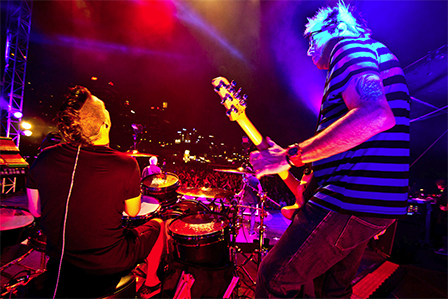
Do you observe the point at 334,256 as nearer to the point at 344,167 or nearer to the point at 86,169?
the point at 344,167

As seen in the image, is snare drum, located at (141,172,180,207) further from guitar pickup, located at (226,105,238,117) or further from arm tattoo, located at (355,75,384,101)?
arm tattoo, located at (355,75,384,101)

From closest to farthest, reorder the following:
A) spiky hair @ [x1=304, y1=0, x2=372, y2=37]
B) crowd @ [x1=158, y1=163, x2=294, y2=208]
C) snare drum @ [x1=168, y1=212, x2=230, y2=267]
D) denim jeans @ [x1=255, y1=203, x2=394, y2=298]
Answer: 1. denim jeans @ [x1=255, y1=203, x2=394, y2=298]
2. spiky hair @ [x1=304, y1=0, x2=372, y2=37]
3. snare drum @ [x1=168, y1=212, x2=230, y2=267]
4. crowd @ [x1=158, y1=163, x2=294, y2=208]

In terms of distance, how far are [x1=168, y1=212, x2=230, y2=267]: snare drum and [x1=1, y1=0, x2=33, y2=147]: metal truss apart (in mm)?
10243

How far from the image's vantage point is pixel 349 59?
0.94m

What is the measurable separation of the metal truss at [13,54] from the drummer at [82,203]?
9608 mm

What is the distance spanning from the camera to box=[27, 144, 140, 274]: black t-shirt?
1392mm

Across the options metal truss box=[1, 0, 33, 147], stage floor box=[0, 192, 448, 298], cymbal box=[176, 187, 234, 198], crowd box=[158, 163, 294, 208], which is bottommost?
stage floor box=[0, 192, 448, 298]

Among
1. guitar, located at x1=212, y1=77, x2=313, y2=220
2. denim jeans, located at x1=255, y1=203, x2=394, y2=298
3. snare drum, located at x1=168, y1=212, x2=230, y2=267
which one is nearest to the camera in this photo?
denim jeans, located at x1=255, y1=203, x2=394, y2=298

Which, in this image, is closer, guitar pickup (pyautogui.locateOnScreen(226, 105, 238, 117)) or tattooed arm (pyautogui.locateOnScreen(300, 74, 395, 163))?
tattooed arm (pyautogui.locateOnScreen(300, 74, 395, 163))

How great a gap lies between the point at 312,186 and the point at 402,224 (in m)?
4.65

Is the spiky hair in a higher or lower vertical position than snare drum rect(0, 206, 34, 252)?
higher

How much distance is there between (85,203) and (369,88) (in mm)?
1958

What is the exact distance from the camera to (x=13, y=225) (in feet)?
6.07

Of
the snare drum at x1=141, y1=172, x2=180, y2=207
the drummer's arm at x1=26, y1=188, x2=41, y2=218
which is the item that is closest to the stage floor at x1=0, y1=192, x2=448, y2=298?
the drummer's arm at x1=26, y1=188, x2=41, y2=218
